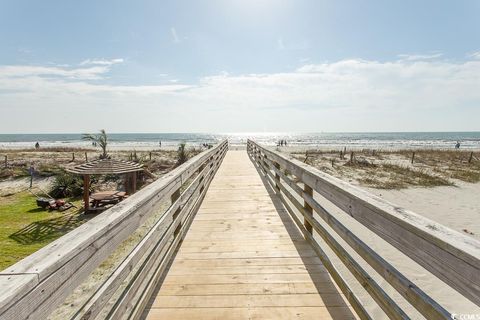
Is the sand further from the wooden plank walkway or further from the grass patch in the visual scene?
the grass patch

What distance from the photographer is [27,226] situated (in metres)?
8.84

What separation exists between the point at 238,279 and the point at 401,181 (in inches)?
621

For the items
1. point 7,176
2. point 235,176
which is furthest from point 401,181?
point 7,176

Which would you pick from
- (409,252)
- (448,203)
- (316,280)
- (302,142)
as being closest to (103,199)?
(316,280)

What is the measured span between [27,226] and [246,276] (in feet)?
29.1

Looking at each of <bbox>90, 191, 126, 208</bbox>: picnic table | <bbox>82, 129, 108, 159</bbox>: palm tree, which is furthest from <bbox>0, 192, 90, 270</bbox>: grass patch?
<bbox>82, 129, 108, 159</bbox>: palm tree

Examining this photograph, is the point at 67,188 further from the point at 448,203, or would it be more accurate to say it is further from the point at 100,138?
the point at 448,203

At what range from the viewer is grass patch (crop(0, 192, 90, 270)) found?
6.94m

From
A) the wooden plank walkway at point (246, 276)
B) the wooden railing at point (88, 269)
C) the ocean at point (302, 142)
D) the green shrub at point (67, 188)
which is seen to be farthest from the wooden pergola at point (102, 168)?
the ocean at point (302, 142)

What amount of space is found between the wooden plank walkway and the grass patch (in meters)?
5.00

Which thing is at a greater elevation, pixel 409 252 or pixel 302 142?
pixel 409 252

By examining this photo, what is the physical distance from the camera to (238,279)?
2902 mm

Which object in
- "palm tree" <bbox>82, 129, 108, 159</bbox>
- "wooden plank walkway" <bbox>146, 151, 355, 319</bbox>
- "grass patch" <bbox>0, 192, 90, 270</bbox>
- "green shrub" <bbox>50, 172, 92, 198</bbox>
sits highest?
"palm tree" <bbox>82, 129, 108, 159</bbox>

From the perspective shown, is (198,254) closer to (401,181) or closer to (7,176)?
(401,181)
